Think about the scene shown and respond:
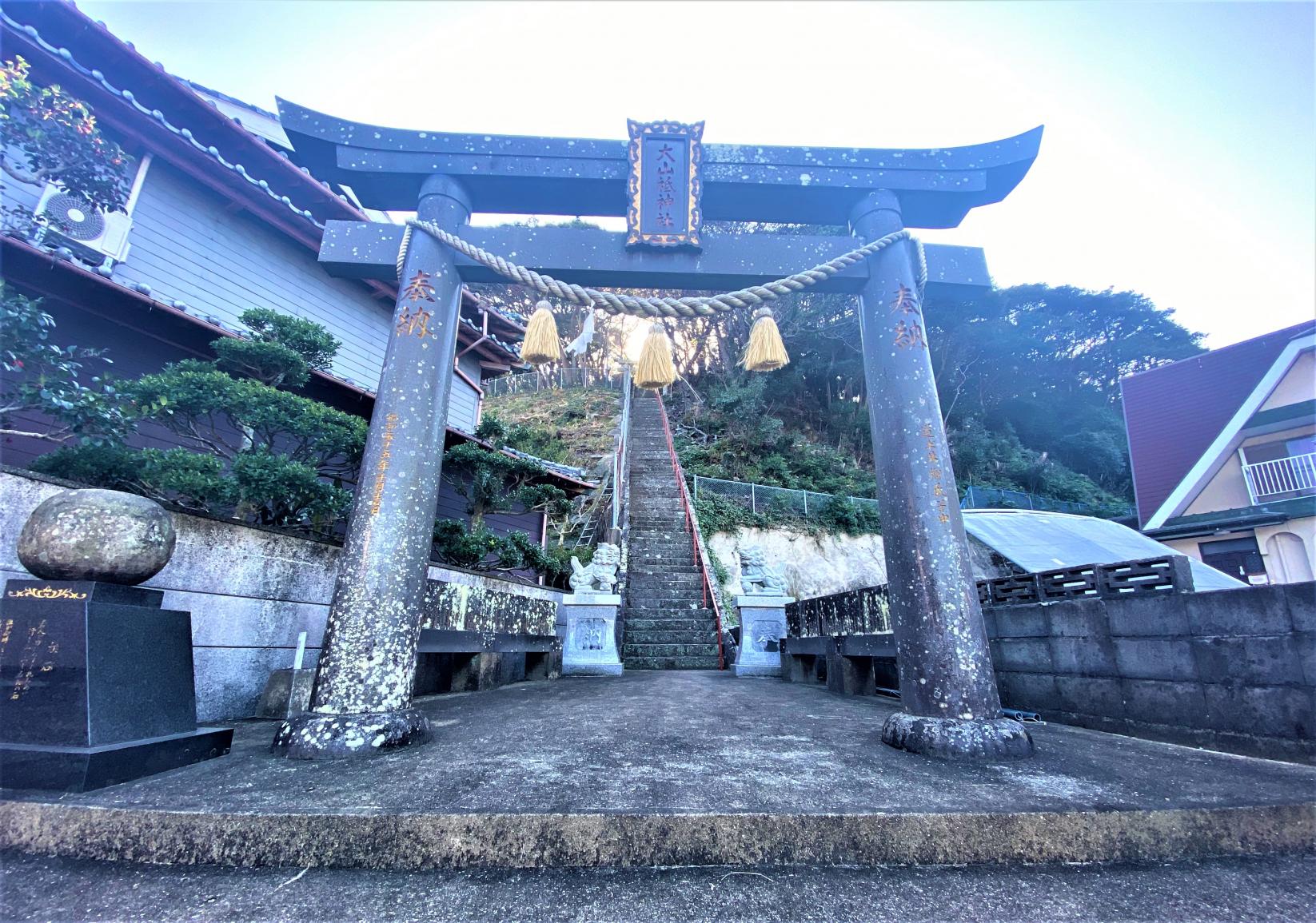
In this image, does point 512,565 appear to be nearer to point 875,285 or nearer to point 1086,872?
point 875,285

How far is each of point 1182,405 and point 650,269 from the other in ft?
58.2

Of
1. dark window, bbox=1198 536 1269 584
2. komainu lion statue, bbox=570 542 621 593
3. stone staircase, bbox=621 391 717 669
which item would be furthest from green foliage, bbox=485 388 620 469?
dark window, bbox=1198 536 1269 584

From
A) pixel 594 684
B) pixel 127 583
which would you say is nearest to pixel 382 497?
pixel 127 583

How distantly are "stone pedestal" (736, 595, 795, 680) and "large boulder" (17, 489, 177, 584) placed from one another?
6.89 metres

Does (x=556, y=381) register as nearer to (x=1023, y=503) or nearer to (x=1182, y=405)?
(x=1023, y=503)

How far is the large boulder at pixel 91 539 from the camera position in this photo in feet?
7.66

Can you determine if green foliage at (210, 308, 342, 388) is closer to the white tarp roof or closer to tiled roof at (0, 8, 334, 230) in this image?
tiled roof at (0, 8, 334, 230)

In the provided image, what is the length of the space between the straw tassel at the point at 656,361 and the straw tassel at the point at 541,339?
61 cm

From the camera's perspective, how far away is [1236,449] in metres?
13.1

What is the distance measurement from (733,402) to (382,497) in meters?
18.9

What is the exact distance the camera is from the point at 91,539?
236 centimetres

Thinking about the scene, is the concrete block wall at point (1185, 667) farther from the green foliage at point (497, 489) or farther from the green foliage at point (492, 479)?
the green foliage at point (492, 479)

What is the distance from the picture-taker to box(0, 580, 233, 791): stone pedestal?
2.04 m

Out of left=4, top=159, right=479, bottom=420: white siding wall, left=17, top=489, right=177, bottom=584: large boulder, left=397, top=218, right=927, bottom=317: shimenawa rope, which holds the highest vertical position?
left=4, top=159, right=479, bottom=420: white siding wall
